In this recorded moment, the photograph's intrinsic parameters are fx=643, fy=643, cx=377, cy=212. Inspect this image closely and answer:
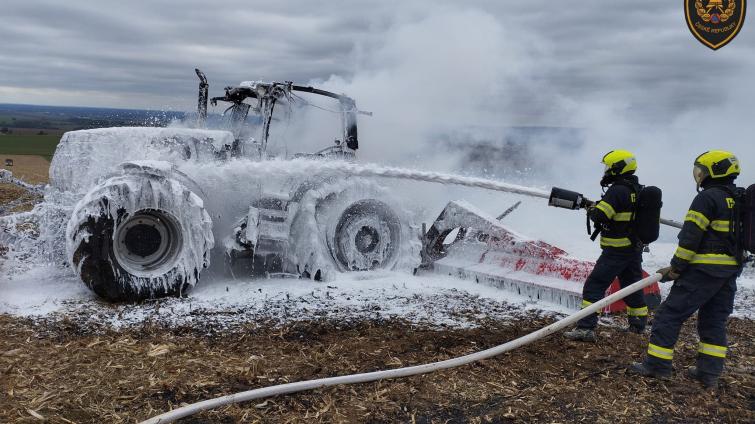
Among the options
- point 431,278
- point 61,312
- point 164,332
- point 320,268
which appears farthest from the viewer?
point 431,278

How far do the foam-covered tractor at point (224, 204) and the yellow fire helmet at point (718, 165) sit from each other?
4.05 metres

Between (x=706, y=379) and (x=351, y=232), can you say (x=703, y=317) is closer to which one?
(x=706, y=379)

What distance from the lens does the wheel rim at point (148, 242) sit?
268 inches

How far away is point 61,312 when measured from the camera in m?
6.28

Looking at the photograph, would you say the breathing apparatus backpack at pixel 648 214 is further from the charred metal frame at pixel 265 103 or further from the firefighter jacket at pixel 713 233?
the charred metal frame at pixel 265 103

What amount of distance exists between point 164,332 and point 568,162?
11.8m

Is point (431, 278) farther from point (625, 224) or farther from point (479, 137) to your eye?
point (479, 137)

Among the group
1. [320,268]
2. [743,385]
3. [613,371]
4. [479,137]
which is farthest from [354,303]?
[479,137]

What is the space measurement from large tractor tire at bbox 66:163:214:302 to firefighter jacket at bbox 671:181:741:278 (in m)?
4.65

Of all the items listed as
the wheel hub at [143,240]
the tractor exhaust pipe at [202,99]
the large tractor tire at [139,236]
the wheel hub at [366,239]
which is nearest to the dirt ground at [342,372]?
the large tractor tire at [139,236]

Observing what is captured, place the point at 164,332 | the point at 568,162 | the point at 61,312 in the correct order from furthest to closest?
the point at 568,162 < the point at 61,312 < the point at 164,332

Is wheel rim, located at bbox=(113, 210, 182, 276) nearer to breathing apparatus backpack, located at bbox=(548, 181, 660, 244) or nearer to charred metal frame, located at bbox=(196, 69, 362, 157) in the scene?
charred metal frame, located at bbox=(196, 69, 362, 157)

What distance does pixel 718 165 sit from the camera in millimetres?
5133

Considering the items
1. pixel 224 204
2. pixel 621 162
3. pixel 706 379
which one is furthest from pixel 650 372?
pixel 224 204
